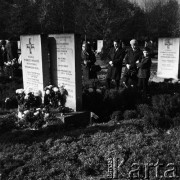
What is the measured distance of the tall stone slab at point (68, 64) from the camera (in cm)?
709

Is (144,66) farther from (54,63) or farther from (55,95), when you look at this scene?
(55,95)

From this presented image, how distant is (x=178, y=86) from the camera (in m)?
9.91

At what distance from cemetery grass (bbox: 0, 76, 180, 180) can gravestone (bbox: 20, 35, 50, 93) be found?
1.44 m

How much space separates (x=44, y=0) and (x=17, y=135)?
141ft

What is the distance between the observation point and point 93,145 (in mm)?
5211

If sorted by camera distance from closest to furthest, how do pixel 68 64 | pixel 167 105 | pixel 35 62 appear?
1. pixel 167 105
2. pixel 68 64
3. pixel 35 62

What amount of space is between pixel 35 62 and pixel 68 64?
1.18m

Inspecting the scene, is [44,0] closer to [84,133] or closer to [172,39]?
[172,39]

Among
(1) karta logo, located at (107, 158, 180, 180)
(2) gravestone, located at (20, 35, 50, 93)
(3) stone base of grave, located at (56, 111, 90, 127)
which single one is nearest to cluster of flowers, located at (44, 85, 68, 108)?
(2) gravestone, located at (20, 35, 50, 93)

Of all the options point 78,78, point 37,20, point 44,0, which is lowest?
point 78,78

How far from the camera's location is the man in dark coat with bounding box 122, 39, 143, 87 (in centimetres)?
917

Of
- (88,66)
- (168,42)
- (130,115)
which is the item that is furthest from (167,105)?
(168,42)

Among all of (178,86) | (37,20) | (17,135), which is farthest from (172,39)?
(37,20)

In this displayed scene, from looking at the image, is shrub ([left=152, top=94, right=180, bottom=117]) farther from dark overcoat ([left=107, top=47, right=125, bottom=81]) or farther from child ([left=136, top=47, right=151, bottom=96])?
dark overcoat ([left=107, top=47, right=125, bottom=81])
